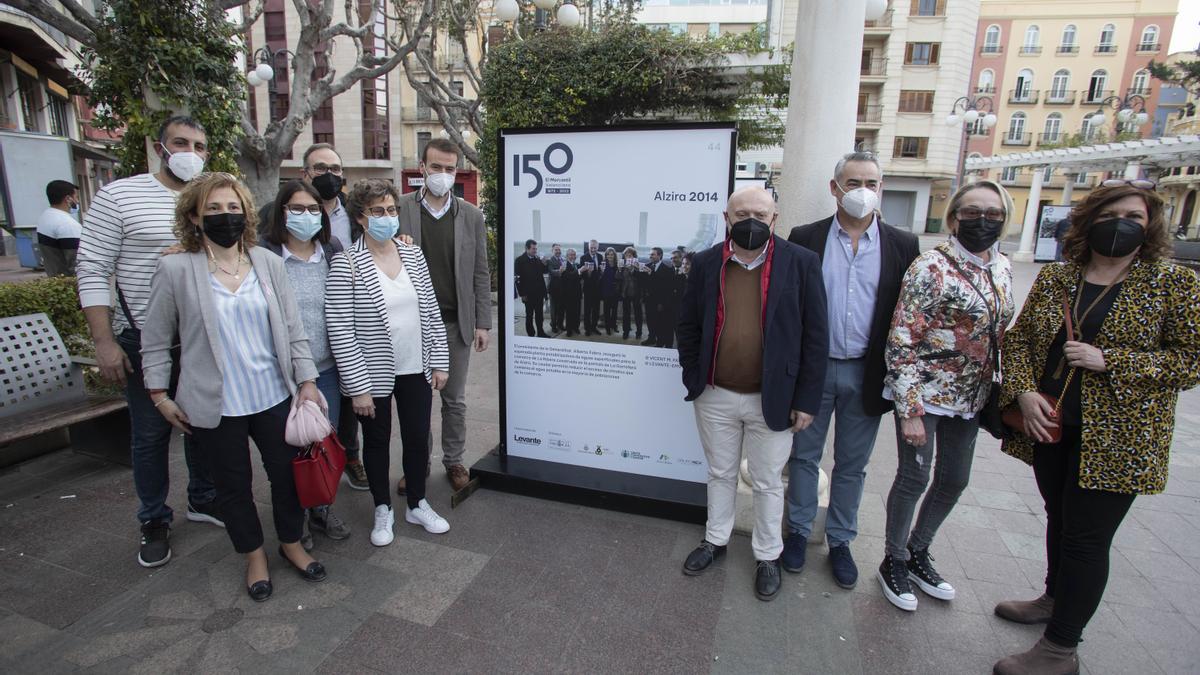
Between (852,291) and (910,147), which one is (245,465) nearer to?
(852,291)

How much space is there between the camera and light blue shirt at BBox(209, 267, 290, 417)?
2660mm

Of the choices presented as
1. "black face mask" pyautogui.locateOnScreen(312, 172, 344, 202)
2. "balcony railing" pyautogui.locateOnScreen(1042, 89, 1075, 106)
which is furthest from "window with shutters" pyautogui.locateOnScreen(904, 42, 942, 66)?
"black face mask" pyautogui.locateOnScreen(312, 172, 344, 202)

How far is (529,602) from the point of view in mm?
2842

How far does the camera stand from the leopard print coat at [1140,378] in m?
2.13

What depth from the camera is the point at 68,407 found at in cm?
388

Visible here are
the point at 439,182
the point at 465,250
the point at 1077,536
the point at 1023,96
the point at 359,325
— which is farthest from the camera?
the point at 1023,96

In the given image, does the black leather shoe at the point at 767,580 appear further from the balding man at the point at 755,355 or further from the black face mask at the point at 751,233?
the black face mask at the point at 751,233

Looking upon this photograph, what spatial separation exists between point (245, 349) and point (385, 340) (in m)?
0.64

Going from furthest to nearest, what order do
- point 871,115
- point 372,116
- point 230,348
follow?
point 871,115 → point 372,116 → point 230,348

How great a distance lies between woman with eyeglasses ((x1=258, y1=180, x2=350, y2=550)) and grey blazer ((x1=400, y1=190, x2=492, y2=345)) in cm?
52

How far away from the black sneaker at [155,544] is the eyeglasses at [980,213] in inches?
167

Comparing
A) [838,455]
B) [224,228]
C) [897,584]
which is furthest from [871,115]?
[224,228]

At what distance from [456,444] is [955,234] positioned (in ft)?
10.1

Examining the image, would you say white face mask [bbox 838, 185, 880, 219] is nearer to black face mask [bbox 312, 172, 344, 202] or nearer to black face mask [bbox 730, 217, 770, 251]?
black face mask [bbox 730, 217, 770, 251]
